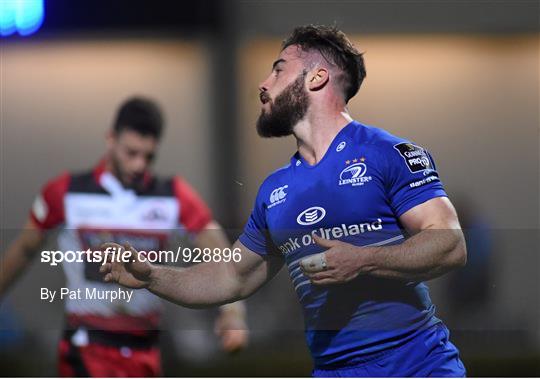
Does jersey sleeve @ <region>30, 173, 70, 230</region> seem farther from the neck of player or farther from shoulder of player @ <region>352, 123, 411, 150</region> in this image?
shoulder of player @ <region>352, 123, 411, 150</region>

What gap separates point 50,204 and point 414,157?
1.78m

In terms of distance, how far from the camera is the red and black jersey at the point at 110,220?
4.25 metres

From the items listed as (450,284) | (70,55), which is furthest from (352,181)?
(70,55)

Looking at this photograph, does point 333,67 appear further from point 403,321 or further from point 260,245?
point 403,321

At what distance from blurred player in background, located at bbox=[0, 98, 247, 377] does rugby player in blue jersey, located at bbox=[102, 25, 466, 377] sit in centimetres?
22

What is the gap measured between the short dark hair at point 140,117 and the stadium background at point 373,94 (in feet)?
0.19

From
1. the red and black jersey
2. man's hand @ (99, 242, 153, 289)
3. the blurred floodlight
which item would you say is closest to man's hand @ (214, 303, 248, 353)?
the red and black jersey

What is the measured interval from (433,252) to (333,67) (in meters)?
→ 0.93

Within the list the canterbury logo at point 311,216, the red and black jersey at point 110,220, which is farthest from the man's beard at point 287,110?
the red and black jersey at point 110,220

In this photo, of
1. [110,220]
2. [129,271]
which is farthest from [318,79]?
[110,220]

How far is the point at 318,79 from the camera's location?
3957mm

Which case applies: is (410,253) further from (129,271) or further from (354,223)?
(129,271)

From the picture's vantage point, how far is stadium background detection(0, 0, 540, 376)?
160 inches

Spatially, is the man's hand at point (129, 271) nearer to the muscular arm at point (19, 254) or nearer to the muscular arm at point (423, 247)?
the muscular arm at point (19, 254)
